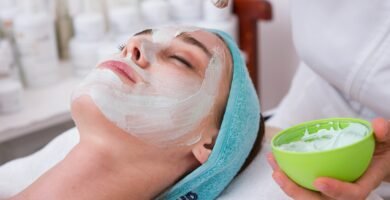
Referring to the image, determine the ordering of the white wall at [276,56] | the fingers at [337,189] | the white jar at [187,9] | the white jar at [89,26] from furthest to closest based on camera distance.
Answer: the white wall at [276,56], the white jar at [187,9], the white jar at [89,26], the fingers at [337,189]

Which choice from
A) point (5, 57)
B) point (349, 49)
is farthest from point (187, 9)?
point (349, 49)

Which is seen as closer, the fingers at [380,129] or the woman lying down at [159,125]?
the fingers at [380,129]

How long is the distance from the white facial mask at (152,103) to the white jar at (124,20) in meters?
0.85

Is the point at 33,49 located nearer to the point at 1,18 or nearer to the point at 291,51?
the point at 1,18

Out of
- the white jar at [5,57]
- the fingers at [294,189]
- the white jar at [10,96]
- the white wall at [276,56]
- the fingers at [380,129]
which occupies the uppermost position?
the fingers at [380,129]

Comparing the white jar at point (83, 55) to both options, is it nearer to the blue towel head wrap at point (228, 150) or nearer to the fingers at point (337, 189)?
the blue towel head wrap at point (228, 150)

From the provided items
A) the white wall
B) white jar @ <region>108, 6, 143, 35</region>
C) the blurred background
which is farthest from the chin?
the white wall

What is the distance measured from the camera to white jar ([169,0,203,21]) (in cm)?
191

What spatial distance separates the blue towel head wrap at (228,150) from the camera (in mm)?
999

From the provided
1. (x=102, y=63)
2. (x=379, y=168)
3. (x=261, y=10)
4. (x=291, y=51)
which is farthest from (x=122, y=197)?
(x=291, y=51)

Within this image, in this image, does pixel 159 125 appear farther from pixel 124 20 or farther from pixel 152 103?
pixel 124 20

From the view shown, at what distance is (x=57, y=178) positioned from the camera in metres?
0.97

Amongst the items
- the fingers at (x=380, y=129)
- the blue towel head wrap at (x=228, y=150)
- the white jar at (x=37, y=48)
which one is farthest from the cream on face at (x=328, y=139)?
the white jar at (x=37, y=48)

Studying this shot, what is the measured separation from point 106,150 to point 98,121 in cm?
5
